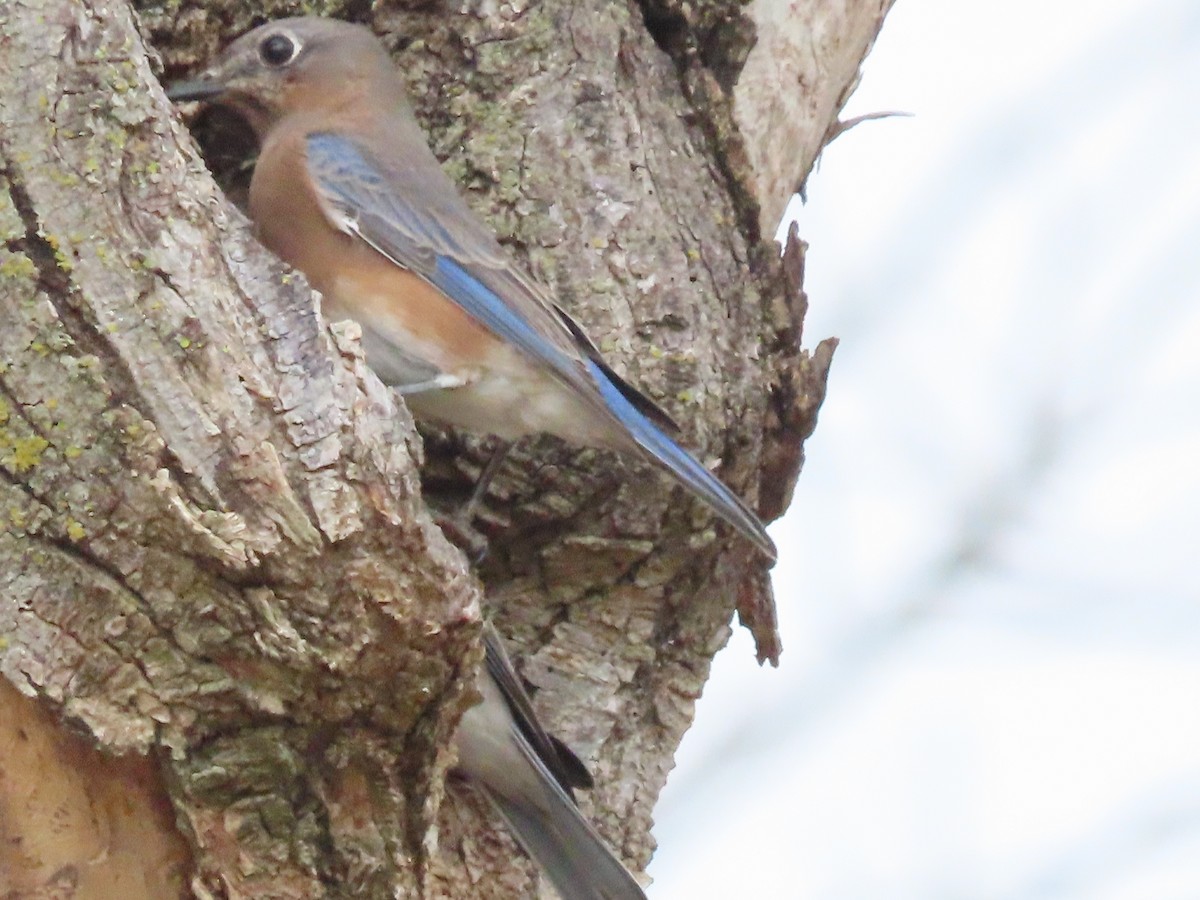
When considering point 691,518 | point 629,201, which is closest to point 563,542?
point 691,518

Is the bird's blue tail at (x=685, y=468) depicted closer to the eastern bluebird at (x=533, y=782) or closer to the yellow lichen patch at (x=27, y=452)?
the eastern bluebird at (x=533, y=782)

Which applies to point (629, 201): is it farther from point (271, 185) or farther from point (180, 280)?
point (180, 280)

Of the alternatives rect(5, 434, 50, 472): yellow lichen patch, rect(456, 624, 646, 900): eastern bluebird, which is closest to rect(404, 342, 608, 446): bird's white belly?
rect(456, 624, 646, 900): eastern bluebird

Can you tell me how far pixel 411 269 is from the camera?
3.23 metres

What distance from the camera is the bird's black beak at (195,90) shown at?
3.26m

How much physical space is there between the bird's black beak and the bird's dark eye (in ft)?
0.37

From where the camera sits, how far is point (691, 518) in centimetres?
312

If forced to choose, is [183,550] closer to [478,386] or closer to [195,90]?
[478,386]

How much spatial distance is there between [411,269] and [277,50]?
0.58 meters

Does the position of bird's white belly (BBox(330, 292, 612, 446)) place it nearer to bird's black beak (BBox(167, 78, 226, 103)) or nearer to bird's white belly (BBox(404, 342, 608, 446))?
bird's white belly (BBox(404, 342, 608, 446))

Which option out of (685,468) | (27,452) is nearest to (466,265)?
(685,468)

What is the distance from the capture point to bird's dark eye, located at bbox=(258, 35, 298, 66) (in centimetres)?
337

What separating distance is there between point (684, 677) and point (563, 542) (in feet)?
1.28

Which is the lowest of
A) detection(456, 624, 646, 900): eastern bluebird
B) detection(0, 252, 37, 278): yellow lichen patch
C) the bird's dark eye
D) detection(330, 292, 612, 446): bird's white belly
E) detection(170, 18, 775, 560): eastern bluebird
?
detection(456, 624, 646, 900): eastern bluebird
